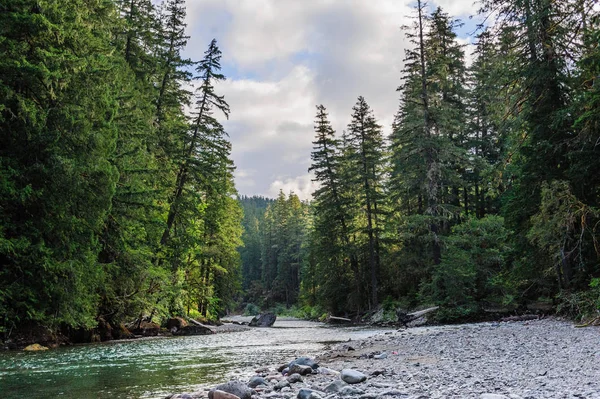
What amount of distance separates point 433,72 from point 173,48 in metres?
16.2

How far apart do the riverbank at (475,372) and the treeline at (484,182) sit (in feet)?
14.0

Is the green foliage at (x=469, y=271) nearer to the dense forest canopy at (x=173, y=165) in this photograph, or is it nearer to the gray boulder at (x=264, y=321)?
the dense forest canopy at (x=173, y=165)

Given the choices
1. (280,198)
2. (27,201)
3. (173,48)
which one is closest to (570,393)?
(27,201)

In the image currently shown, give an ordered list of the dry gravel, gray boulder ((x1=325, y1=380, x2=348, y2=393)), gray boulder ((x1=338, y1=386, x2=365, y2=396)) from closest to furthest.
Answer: the dry gravel
gray boulder ((x1=338, y1=386, x2=365, y2=396))
gray boulder ((x1=325, y1=380, x2=348, y2=393))

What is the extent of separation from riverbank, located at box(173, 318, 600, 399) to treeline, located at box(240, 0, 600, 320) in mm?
4254

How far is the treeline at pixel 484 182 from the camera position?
1155 centimetres

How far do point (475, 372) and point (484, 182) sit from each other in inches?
469

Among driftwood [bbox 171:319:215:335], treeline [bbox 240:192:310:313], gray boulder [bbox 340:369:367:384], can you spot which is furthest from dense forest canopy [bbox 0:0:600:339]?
treeline [bbox 240:192:310:313]

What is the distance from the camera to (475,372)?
5617mm

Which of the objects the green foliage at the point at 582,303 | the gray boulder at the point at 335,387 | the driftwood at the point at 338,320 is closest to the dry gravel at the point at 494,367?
the gray boulder at the point at 335,387

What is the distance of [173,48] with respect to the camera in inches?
991

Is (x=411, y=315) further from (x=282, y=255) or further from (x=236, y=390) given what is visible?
(x=282, y=255)

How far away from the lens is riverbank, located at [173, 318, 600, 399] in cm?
440

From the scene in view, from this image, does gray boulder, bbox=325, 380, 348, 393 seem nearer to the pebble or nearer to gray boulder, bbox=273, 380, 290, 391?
gray boulder, bbox=273, 380, 290, 391
